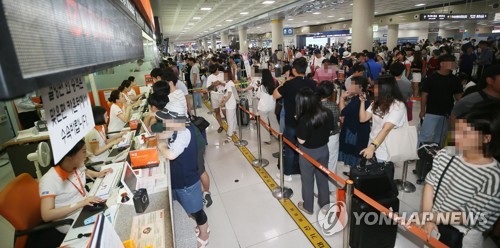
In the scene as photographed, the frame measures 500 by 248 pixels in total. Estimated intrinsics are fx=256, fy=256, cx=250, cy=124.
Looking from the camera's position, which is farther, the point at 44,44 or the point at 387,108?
the point at 387,108

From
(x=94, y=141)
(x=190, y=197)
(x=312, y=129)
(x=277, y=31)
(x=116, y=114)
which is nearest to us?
(x=190, y=197)

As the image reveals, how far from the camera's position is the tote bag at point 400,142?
305cm

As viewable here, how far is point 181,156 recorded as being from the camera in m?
2.56

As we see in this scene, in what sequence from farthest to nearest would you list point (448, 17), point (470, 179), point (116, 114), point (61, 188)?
1. point (448, 17)
2. point (116, 114)
3. point (61, 188)
4. point (470, 179)

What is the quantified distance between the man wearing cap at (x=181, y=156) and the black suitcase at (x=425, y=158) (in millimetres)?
3134

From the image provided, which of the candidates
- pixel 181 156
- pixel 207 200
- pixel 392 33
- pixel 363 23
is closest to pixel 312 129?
pixel 181 156

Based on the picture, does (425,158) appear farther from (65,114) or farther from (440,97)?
(65,114)

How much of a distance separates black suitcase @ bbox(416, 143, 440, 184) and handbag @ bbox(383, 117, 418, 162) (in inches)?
26.2

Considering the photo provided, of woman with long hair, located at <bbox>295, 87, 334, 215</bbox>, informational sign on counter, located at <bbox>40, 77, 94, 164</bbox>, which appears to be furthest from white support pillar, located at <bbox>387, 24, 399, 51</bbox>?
informational sign on counter, located at <bbox>40, 77, 94, 164</bbox>

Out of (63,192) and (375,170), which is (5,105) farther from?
(375,170)

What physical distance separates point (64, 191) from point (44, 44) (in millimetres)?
2132

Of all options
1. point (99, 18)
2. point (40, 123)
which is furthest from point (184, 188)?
point (40, 123)

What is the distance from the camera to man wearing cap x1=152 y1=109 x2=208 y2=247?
8.16 ft

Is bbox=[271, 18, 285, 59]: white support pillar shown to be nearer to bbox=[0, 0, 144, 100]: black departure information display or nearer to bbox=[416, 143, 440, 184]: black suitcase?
bbox=[416, 143, 440, 184]: black suitcase
